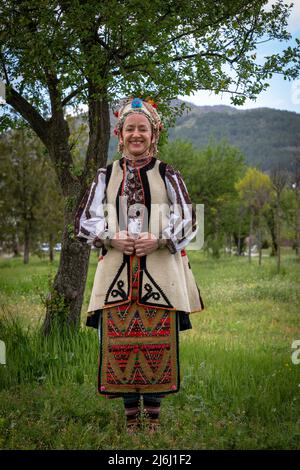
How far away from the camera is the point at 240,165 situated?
1495 inches

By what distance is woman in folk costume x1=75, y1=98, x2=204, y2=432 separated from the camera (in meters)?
3.78

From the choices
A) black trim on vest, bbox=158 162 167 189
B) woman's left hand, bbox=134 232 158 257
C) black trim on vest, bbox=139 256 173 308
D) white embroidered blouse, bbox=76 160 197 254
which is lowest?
black trim on vest, bbox=139 256 173 308

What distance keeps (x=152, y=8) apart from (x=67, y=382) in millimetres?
3928

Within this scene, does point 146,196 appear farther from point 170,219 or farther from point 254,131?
point 254,131

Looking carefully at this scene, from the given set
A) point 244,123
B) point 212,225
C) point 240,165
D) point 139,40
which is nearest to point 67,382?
point 139,40

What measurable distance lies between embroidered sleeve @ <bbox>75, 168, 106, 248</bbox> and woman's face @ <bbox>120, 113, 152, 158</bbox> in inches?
14.4

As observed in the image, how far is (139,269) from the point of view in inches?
149

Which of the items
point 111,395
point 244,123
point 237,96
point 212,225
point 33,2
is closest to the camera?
point 111,395

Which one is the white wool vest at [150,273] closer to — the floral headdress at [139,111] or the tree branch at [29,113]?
the floral headdress at [139,111]

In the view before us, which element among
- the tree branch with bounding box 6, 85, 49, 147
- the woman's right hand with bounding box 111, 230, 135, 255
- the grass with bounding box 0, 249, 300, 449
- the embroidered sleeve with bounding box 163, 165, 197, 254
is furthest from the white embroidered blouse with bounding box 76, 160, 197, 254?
the tree branch with bounding box 6, 85, 49, 147

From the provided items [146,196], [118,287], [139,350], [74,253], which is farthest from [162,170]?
[74,253]

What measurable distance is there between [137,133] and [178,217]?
726 millimetres

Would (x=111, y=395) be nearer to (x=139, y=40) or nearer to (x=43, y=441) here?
(x=43, y=441)

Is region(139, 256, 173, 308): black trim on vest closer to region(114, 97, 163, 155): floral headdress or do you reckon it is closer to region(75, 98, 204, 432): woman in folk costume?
region(75, 98, 204, 432): woman in folk costume
